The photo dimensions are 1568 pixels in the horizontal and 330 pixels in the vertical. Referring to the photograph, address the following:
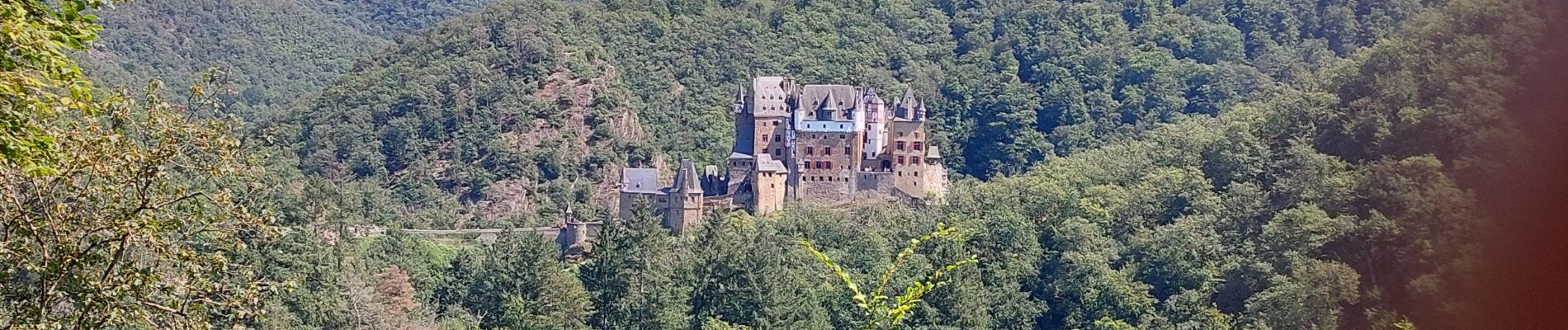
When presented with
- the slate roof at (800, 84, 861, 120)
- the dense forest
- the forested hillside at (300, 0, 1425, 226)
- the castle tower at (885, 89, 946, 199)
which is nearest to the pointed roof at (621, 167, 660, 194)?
the dense forest

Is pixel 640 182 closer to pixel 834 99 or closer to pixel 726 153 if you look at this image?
Result: pixel 834 99

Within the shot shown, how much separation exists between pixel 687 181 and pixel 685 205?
967 millimetres

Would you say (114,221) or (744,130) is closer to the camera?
(114,221)

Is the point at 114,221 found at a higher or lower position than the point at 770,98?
lower

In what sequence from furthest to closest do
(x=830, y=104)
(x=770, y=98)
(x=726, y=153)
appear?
(x=726, y=153), (x=770, y=98), (x=830, y=104)

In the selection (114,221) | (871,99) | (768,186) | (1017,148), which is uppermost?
(871,99)

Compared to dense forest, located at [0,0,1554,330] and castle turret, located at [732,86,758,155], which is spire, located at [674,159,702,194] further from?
dense forest, located at [0,0,1554,330]

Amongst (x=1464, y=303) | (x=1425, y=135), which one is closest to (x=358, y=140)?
(x=1425, y=135)

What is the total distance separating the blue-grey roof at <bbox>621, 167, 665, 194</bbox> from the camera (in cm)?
5881

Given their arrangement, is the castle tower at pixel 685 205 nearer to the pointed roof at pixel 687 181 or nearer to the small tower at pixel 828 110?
the pointed roof at pixel 687 181

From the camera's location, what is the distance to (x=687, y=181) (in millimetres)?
57344

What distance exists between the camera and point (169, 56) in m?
115

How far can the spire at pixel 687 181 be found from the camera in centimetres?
5731

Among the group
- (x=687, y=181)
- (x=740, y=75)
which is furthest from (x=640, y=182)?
(x=740, y=75)
